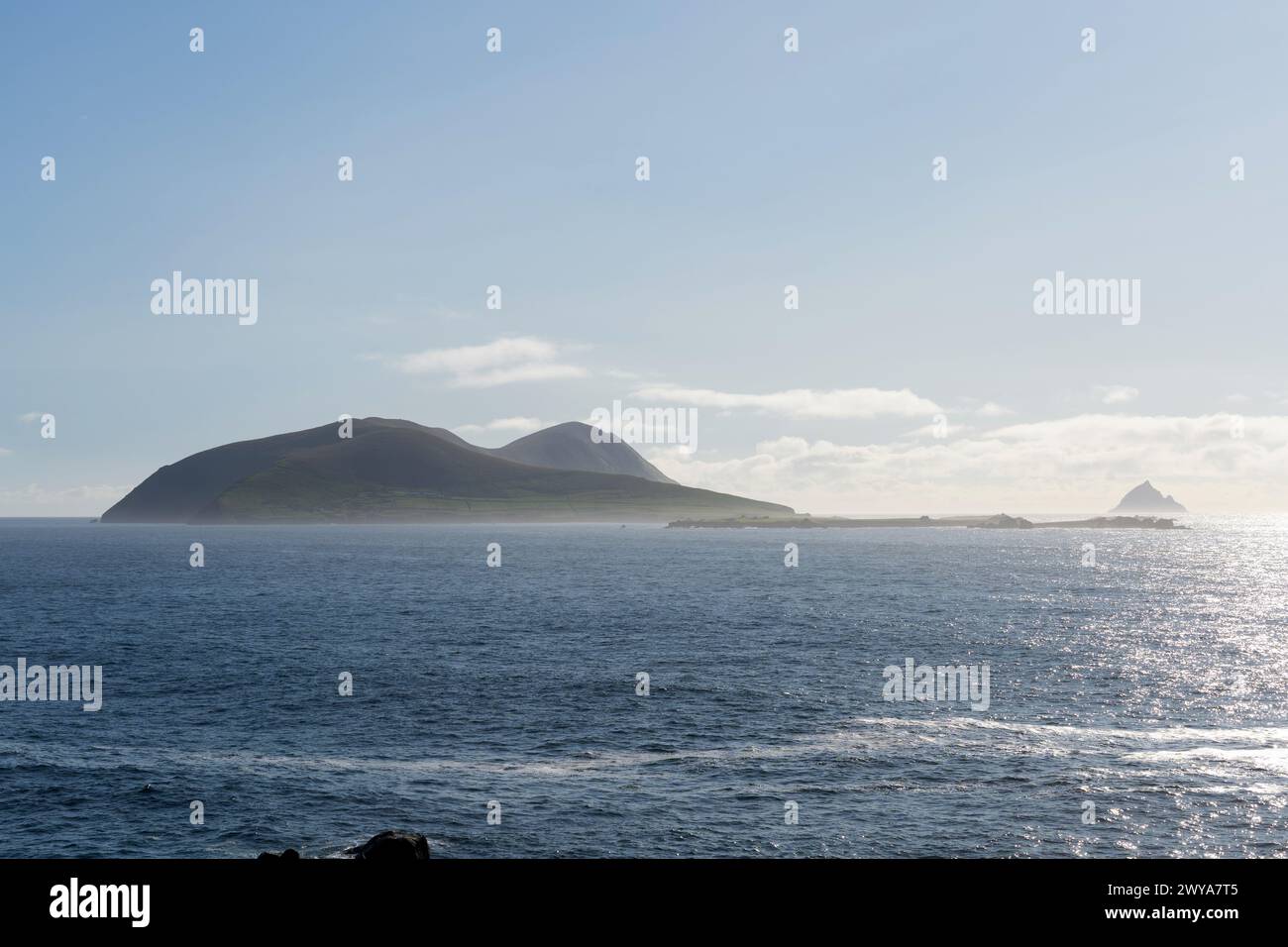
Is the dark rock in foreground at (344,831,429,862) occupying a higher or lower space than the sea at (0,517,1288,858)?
higher

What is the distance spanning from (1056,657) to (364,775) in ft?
219

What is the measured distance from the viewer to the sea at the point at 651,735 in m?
40.2

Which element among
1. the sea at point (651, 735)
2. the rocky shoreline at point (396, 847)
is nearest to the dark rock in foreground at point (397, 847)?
the rocky shoreline at point (396, 847)

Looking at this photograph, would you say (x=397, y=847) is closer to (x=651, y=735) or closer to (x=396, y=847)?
(x=396, y=847)

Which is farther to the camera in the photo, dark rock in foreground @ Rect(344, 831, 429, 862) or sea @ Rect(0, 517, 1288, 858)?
sea @ Rect(0, 517, 1288, 858)

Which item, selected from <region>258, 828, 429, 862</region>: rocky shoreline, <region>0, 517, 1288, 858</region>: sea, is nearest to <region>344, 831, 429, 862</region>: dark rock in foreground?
<region>258, 828, 429, 862</region>: rocky shoreline

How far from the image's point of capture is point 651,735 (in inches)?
2210

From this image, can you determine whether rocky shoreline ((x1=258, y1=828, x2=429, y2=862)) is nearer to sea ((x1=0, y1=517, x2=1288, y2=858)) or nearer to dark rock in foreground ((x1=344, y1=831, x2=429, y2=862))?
dark rock in foreground ((x1=344, y1=831, x2=429, y2=862))

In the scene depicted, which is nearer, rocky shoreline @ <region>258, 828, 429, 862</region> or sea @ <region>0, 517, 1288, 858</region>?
rocky shoreline @ <region>258, 828, 429, 862</region>

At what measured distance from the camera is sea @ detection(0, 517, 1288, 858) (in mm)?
40250

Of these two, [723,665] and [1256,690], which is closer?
[1256,690]
